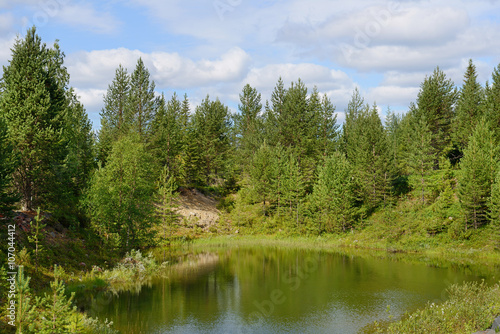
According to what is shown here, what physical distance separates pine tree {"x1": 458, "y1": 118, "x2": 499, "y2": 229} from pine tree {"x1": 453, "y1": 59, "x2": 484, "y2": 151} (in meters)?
11.8

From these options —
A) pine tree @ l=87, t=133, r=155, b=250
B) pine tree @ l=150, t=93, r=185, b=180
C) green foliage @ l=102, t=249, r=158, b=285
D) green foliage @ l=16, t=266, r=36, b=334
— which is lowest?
green foliage @ l=102, t=249, r=158, b=285

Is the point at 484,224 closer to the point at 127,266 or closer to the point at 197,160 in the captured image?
the point at 127,266

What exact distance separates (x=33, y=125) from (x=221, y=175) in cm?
5050

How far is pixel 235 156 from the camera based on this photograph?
81500 mm

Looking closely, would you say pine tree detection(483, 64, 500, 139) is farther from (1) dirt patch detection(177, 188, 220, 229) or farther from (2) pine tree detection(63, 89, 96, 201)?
(2) pine tree detection(63, 89, 96, 201)

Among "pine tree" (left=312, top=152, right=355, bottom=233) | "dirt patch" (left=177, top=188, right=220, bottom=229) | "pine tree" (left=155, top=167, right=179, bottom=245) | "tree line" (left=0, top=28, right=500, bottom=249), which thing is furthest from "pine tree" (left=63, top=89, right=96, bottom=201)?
"pine tree" (left=312, top=152, right=355, bottom=233)

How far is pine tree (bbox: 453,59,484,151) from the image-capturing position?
191 ft

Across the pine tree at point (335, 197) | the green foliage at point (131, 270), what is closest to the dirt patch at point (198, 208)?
the pine tree at point (335, 197)

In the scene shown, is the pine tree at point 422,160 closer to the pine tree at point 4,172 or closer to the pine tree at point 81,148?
the pine tree at point 81,148

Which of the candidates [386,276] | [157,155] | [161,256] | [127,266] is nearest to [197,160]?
[157,155]

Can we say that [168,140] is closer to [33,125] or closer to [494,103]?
[33,125]

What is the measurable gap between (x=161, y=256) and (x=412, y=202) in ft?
126

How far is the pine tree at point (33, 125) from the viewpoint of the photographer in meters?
32.9

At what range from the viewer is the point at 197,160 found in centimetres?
7450
